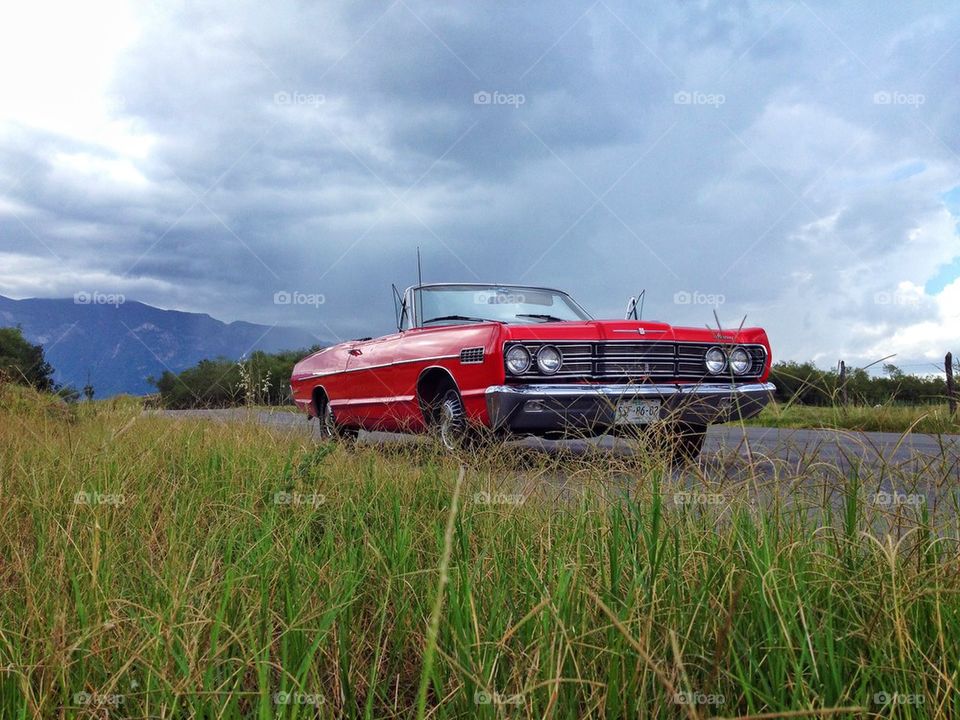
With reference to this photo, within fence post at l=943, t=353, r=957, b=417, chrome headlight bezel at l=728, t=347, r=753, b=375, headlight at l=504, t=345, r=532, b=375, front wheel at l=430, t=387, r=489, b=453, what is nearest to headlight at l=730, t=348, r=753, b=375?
chrome headlight bezel at l=728, t=347, r=753, b=375

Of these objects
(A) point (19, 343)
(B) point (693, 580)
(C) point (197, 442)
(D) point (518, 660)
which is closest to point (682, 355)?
(C) point (197, 442)

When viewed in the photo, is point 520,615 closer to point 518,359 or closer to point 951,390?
point 951,390

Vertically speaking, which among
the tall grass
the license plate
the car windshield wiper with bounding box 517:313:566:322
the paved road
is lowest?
the tall grass

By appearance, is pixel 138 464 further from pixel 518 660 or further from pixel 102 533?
pixel 518 660

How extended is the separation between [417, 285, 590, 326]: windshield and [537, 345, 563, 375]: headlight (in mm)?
1101

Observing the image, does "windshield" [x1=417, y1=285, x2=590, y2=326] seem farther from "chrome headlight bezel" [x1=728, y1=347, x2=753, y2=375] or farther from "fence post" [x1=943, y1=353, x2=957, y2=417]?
"fence post" [x1=943, y1=353, x2=957, y2=417]

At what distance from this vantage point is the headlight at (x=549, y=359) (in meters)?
5.34

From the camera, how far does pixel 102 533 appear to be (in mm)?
2500

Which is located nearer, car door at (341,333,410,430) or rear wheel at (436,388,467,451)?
rear wheel at (436,388,467,451)

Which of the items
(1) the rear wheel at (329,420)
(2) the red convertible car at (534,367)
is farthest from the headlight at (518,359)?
(1) the rear wheel at (329,420)

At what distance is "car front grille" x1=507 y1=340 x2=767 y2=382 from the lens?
17.7ft

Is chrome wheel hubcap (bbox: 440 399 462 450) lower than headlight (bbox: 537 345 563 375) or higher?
lower

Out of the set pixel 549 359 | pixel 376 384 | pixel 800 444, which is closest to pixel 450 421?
pixel 549 359

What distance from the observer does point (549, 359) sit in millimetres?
5375
